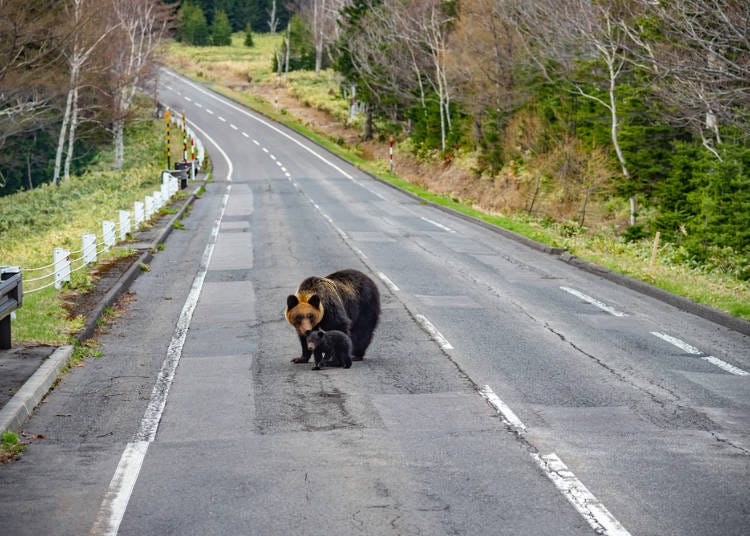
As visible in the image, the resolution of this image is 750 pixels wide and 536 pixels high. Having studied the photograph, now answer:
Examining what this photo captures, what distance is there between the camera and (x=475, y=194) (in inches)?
1889

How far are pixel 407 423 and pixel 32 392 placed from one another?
154 inches

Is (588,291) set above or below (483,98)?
below

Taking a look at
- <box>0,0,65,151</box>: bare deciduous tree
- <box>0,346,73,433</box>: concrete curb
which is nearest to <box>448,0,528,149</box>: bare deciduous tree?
<box>0,0,65,151</box>: bare deciduous tree

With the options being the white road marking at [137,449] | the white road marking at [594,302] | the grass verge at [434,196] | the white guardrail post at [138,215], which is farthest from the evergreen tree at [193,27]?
the white road marking at [137,449]

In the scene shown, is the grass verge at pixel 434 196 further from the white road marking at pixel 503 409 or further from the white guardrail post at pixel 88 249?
the white guardrail post at pixel 88 249

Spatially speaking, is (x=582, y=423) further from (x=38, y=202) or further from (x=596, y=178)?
(x=38, y=202)

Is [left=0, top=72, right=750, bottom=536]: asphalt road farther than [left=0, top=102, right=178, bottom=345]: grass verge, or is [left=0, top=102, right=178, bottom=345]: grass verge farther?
[left=0, top=102, right=178, bottom=345]: grass verge

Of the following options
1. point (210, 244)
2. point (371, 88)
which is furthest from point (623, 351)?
point (371, 88)

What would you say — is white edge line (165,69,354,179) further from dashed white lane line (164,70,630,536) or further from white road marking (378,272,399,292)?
dashed white lane line (164,70,630,536)

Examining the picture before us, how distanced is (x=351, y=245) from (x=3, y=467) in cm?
1715

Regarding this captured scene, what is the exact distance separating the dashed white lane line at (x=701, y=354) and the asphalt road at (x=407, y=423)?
0.20 ft

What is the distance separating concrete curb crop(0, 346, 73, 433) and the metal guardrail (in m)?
0.69

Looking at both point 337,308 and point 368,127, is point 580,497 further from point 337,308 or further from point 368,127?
point 368,127

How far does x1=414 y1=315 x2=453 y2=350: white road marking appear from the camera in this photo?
474 inches
